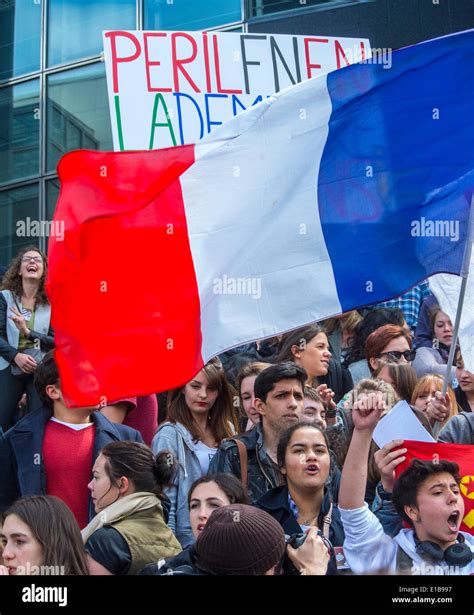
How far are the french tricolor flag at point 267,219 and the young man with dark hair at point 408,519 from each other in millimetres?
719

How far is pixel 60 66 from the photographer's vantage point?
16.0m

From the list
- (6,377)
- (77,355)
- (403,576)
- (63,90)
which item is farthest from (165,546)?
(63,90)

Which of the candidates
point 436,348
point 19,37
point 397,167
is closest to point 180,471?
point 397,167

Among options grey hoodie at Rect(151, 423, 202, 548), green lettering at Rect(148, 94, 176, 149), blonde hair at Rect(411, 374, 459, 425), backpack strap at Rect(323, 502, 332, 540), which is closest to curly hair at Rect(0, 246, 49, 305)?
green lettering at Rect(148, 94, 176, 149)

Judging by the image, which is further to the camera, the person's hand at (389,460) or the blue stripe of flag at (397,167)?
the blue stripe of flag at (397,167)

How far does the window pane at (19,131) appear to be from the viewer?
16062 mm

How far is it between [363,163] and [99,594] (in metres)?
2.55

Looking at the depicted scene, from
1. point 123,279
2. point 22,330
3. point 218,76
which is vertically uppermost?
point 218,76

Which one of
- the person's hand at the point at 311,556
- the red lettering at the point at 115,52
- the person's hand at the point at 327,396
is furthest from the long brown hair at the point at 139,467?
the red lettering at the point at 115,52

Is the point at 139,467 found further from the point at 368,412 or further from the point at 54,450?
the point at 368,412

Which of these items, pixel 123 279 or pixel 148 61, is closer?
pixel 123 279

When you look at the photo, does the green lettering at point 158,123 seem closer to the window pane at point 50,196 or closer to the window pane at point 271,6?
the window pane at point 271,6

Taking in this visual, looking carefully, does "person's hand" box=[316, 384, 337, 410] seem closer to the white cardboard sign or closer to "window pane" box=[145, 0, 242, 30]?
the white cardboard sign

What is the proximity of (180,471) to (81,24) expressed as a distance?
9673 mm
